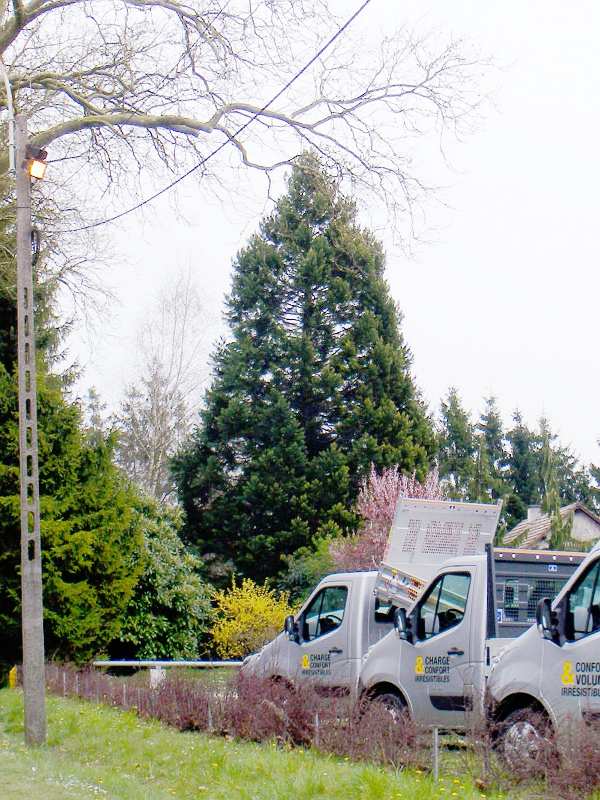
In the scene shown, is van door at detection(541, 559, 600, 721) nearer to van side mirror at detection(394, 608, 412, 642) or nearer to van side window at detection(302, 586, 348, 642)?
van side mirror at detection(394, 608, 412, 642)

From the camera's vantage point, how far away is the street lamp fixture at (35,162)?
42.6 ft

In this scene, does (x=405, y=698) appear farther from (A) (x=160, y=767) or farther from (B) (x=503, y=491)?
(B) (x=503, y=491)

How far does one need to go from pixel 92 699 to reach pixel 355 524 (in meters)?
20.8

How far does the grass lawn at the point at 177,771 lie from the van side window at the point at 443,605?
2146 millimetres

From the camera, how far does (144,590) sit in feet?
78.0

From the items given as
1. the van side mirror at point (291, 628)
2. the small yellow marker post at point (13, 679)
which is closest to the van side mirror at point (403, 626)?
the van side mirror at point (291, 628)

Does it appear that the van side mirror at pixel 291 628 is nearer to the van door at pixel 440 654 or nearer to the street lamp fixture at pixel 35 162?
the van door at pixel 440 654

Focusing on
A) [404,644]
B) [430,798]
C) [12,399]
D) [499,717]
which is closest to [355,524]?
[12,399]

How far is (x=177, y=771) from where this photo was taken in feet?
29.6

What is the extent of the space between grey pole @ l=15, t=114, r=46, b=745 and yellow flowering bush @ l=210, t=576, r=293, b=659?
576 inches

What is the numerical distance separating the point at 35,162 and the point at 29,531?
492 cm

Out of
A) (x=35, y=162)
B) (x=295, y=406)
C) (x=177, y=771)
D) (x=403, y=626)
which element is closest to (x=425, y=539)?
(x=403, y=626)

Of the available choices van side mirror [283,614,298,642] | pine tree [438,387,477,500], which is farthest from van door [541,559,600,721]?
pine tree [438,387,477,500]

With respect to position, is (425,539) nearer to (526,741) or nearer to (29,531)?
(526,741)
